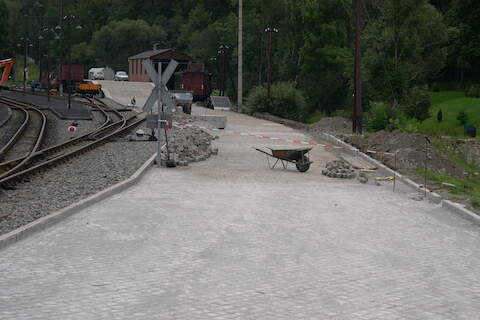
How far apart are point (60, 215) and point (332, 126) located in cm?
2710

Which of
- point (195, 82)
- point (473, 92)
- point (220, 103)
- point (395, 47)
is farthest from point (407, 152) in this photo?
point (473, 92)

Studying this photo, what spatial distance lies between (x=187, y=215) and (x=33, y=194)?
3.93m

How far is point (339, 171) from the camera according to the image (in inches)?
685

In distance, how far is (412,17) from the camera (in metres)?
40.9

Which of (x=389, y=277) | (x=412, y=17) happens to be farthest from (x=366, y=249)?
(x=412, y=17)

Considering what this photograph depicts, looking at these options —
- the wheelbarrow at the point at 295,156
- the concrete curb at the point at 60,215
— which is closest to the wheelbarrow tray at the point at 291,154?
the wheelbarrow at the point at 295,156

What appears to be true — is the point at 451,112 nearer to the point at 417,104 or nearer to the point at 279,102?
the point at 279,102

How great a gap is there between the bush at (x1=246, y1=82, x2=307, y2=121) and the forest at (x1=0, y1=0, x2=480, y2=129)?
8 centimetres

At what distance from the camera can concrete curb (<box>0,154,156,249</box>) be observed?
954 cm

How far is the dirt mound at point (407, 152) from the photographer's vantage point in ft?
67.5

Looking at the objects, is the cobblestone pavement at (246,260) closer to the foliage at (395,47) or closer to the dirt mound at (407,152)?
the dirt mound at (407,152)

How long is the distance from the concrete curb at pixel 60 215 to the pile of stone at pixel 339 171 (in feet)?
17.0

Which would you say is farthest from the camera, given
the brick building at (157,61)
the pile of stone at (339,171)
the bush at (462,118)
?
the brick building at (157,61)

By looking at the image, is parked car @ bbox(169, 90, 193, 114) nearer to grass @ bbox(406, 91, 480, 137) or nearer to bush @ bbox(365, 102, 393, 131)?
bush @ bbox(365, 102, 393, 131)
